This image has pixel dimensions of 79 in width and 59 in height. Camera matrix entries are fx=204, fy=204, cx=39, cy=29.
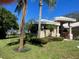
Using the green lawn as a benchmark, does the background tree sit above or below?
above

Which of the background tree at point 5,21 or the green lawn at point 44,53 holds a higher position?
the background tree at point 5,21

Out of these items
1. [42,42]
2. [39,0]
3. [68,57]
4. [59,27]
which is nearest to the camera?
[68,57]

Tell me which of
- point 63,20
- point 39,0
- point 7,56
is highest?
point 39,0

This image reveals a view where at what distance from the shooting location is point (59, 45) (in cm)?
2141

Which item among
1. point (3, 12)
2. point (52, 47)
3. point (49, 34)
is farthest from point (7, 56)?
point (3, 12)

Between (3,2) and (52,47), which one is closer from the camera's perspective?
(3,2)

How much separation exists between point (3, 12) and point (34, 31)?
6.84m

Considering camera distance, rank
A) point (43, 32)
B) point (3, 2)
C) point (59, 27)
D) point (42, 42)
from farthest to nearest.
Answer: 1. point (59, 27)
2. point (43, 32)
3. point (42, 42)
4. point (3, 2)

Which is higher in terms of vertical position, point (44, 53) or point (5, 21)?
point (5, 21)

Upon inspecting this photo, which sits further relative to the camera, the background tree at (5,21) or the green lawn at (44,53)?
the background tree at (5,21)

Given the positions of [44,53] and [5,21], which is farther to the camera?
[5,21]

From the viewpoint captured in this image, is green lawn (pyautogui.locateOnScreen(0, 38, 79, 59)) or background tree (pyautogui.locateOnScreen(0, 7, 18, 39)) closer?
green lawn (pyautogui.locateOnScreen(0, 38, 79, 59))

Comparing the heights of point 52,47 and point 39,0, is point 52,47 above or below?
below

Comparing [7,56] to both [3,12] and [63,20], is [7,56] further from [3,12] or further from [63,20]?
[3,12]
